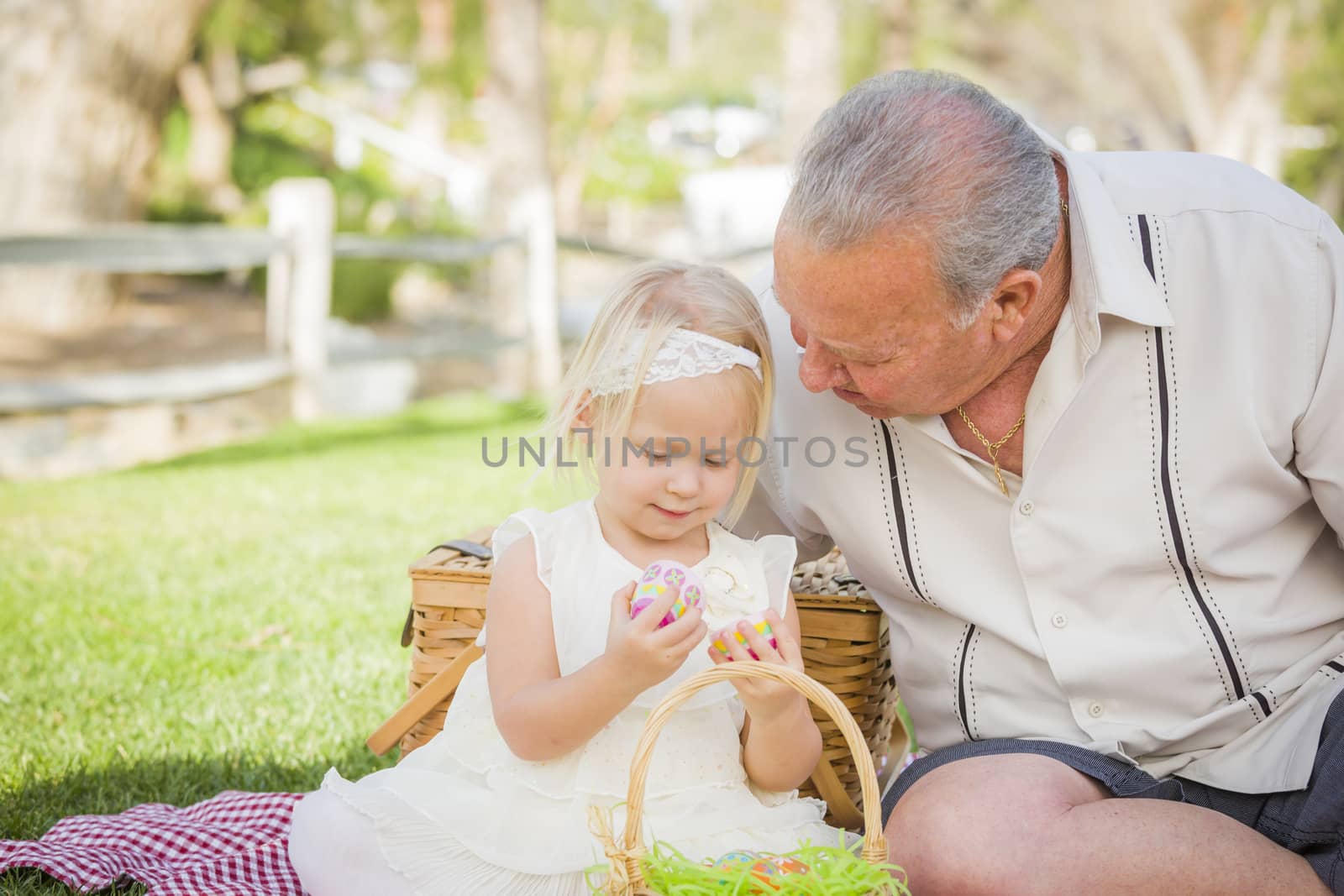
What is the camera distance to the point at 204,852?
7.28 feet

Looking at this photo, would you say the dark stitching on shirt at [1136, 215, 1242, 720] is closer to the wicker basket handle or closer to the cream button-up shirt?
the cream button-up shirt

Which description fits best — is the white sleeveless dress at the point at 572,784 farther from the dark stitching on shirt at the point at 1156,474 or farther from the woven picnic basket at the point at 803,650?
the dark stitching on shirt at the point at 1156,474

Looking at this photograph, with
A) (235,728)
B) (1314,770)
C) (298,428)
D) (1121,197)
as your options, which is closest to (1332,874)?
(1314,770)

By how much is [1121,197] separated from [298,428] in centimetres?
576

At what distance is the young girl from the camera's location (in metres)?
1.88

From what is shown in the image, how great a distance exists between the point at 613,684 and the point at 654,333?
0.58m

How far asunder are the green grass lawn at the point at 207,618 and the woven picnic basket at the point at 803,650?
1.03 feet

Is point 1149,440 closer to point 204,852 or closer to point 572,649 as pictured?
point 572,649

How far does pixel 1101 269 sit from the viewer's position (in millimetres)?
1979

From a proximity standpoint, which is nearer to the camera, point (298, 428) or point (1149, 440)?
point (1149, 440)

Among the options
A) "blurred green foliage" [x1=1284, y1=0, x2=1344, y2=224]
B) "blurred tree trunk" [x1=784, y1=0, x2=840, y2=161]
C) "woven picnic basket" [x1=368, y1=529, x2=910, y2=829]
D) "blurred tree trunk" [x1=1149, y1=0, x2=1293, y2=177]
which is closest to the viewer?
"woven picnic basket" [x1=368, y1=529, x2=910, y2=829]

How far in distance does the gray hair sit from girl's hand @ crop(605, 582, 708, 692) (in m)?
0.60

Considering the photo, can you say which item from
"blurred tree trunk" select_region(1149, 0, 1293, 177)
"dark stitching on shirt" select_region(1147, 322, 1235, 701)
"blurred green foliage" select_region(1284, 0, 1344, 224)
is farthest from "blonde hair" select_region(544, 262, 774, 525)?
"blurred green foliage" select_region(1284, 0, 1344, 224)

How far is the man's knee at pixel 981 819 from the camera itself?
183 cm
